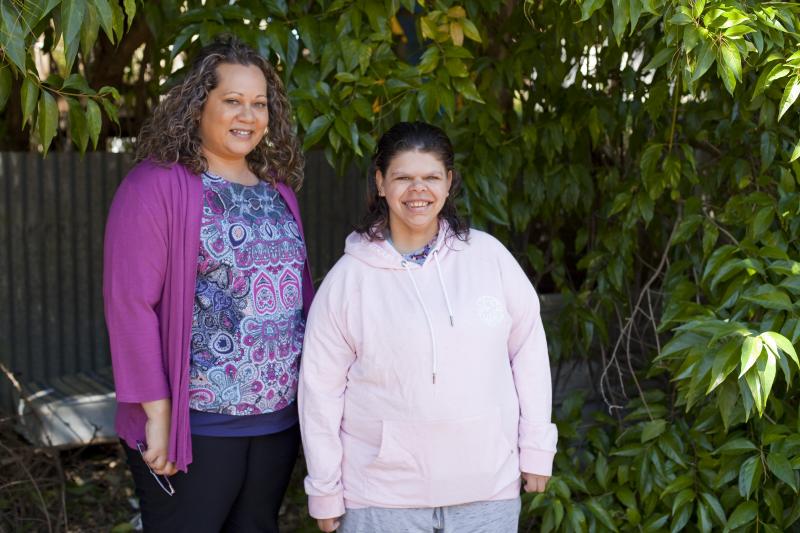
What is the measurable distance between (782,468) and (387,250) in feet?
3.94

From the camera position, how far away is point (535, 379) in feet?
7.86

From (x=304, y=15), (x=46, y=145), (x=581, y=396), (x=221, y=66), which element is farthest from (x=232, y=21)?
A: (x=581, y=396)

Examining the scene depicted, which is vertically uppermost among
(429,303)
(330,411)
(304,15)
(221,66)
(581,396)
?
(304,15)

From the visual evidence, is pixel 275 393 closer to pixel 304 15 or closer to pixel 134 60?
pixel 304 15

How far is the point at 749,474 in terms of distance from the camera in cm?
271

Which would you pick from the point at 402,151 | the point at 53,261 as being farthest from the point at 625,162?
the point at 53,261

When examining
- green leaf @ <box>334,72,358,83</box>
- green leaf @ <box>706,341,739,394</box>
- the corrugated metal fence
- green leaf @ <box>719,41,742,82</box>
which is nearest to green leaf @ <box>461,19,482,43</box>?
green leaf @ <box>334,72,358,83</box>

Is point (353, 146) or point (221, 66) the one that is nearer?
point (221, 66)

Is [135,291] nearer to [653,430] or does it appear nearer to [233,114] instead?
[233,114]

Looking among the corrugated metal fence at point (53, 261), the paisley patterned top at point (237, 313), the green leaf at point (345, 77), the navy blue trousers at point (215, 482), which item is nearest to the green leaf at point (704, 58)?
the green leaf at point (345, 77)

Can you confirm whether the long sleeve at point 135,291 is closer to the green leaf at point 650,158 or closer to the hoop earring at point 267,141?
the hoop earring at point 267,141

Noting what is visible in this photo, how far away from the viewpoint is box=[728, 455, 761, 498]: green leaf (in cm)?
270

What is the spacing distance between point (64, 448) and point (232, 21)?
2.21 m

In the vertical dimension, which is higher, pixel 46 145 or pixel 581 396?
pixel 46 145
